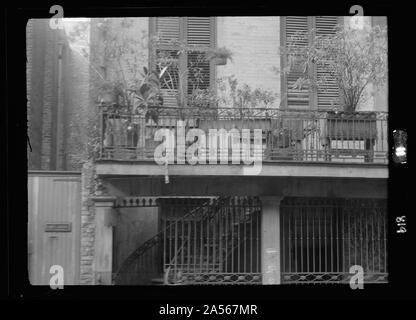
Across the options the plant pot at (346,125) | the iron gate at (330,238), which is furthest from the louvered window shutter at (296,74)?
the iron gate at (330,238)

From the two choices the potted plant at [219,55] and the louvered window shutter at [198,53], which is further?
the potted plant at [219,55]

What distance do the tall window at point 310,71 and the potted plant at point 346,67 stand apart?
0.01 metres

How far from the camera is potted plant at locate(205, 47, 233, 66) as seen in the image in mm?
5219

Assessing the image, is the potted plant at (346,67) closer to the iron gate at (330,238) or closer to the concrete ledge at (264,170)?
the concrete ledge at (264,170)

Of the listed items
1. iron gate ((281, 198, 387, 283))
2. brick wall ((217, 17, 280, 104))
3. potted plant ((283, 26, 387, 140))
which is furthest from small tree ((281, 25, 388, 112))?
iron gate ((281, 198, 387, 283))

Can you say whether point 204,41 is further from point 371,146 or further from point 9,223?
point 9,223

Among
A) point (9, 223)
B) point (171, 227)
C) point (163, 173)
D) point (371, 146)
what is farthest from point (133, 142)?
point (371, 146)

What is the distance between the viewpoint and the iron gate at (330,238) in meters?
5.02

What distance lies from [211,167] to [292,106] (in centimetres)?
77

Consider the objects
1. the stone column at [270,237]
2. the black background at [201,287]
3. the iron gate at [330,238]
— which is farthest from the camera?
the stone column at [270,237]

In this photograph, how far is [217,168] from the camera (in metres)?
5.06

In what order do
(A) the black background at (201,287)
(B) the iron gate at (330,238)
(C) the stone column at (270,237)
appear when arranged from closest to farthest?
(A) the black background at (201,287) < (B) the iron gate at (330,238) < (C) the stone column at (270,237)

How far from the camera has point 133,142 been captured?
205 inches
